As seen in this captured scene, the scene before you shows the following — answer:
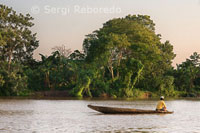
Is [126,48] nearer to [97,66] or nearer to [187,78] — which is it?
[97,66]

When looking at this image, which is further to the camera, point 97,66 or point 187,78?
point 187,78

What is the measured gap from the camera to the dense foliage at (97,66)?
5272 cm

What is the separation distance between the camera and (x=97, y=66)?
56031 mm

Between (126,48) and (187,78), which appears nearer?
(126,48)

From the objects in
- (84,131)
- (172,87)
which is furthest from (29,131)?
(172,87)

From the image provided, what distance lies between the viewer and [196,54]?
233 feet

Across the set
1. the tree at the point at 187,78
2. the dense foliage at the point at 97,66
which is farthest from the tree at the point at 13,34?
the tree at the point at 187,78

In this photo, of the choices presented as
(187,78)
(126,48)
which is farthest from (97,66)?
(187,78)

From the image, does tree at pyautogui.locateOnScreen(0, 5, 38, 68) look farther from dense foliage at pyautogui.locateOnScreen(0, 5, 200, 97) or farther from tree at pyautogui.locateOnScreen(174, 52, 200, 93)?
tree at pyautogui.locateOnScreen(174, 52, 200, 93)

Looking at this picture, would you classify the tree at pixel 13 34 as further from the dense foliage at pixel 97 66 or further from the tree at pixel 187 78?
the tree at pixel 187 78

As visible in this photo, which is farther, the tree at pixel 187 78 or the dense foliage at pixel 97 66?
the tree at pixel 187 78

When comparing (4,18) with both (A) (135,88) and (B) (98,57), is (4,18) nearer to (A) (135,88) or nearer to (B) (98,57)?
(B) (98,57)

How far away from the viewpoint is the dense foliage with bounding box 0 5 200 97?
52.7 metres

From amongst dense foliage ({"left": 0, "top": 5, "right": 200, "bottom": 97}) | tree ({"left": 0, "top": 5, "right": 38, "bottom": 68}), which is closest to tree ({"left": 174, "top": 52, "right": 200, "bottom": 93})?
dense foliage ({"left": 0, "top": 5, "right": 200, "bottom": 97})
